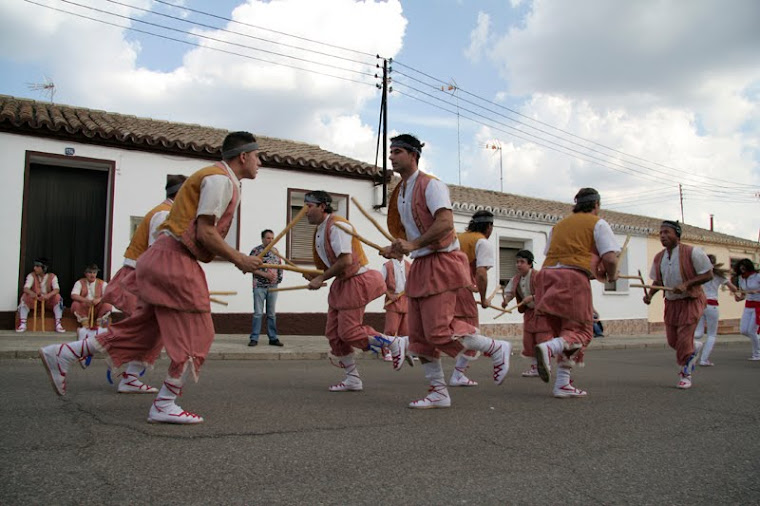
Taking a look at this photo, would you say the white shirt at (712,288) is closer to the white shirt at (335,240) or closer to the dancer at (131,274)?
the white shirt at (335,240)

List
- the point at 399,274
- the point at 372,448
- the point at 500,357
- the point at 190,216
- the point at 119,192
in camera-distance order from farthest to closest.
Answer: the point at 119,192 → the point at 399,274 → the point at 500,357 → the point at 190,216 → the point at 372,448

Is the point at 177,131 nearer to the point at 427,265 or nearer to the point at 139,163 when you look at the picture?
the point at 139,163

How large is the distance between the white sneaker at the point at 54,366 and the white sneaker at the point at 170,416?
725mm

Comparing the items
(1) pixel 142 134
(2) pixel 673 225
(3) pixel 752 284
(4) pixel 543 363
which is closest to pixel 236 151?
(4) pixel 543 363

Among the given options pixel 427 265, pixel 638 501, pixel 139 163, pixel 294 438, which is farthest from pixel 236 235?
pixel 638 501

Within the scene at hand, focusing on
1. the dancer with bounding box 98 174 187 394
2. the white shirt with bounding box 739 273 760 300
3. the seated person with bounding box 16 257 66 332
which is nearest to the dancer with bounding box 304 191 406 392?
the dancer with bounding box 98 174 187 394

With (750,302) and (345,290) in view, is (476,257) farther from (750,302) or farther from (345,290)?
(750,302)

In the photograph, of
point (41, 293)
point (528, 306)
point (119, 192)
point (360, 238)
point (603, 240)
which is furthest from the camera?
point (119, 192)

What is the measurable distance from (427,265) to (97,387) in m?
3.15

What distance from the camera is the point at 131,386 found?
541cm

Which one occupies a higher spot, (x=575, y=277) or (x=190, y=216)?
(x=190, y=216)

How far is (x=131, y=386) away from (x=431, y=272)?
274 cm

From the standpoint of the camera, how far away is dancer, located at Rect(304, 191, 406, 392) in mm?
5777

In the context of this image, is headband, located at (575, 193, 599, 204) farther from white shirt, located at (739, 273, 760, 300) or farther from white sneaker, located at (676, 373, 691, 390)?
white shirt, located at (739, 273, 760, 300)
